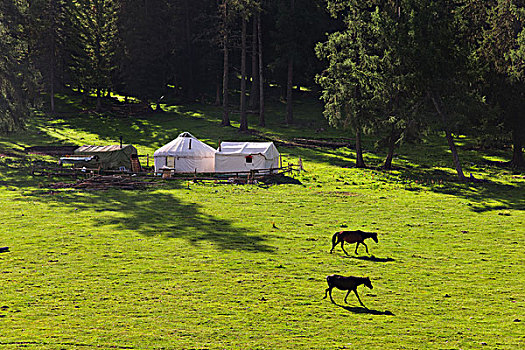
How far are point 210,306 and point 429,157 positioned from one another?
47.0 m

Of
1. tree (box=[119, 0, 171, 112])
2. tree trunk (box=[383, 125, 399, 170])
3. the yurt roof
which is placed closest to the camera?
the yurt roof

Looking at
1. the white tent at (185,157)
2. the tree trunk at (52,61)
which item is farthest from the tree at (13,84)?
the tree trunk at (52,61)

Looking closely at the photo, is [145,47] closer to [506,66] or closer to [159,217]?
[506,66]

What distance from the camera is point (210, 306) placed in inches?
663

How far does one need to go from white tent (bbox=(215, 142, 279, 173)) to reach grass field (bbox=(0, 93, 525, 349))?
201 inches

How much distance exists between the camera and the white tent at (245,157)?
50125mm

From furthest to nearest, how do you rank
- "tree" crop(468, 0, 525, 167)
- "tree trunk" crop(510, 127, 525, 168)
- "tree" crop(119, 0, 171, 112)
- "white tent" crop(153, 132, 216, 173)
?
"tree" crop(119, 0, 171, 112) → "tree trunk" crop(510, 127, 525, 168) → "white tent" crop(153, 132, 216, 173) → "tree" crop(468, 0, 525, 167)

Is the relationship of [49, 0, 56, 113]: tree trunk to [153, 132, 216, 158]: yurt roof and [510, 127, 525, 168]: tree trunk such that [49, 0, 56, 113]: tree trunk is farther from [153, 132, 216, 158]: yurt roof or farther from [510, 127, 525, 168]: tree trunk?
[510, 127, 525, 168]: tree trunk

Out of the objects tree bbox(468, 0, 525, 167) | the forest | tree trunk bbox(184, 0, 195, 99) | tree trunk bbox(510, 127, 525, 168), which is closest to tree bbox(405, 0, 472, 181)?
the forest

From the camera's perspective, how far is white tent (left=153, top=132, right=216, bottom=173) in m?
50.6

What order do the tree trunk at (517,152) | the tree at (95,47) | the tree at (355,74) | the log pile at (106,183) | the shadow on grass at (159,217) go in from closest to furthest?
the shadow on grass at (159,217)
the log pile at (106,183)
the tree at (355,74)
the tree trunk at (517,152)
the tree at (95,47)

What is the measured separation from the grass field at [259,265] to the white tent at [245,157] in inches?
201

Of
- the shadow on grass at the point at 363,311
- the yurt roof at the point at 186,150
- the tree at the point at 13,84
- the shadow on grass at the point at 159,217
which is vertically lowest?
the shadow on grass at the point at 159,217

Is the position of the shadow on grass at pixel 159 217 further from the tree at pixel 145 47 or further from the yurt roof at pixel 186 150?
the tree at pixel 145 47
